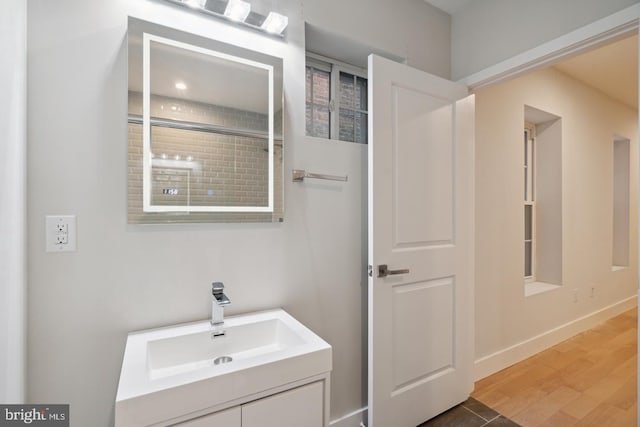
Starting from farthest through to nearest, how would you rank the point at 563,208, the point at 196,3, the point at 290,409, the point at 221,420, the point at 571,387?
the point at 563,208 → the point at 571,387 → the point at 196,3 → the point at 290,409 → the point at 221,420

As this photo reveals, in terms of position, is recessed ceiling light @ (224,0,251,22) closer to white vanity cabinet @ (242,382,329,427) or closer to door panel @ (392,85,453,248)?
door panel @ (392,85,453,248)

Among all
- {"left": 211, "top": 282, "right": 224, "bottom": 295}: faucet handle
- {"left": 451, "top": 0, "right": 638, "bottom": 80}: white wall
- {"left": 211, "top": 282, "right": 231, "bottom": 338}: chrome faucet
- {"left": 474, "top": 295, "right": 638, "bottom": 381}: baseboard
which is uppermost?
{"left": 451, "top": 0, "right": 638, "bottom": 80}: white wall

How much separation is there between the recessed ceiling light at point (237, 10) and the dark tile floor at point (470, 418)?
2.36 m

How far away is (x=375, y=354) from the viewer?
159 cm

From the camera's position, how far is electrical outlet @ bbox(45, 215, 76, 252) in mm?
1064

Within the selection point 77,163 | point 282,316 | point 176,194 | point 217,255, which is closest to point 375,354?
point 282,316

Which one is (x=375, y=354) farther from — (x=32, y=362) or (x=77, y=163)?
(x=77, y=163)

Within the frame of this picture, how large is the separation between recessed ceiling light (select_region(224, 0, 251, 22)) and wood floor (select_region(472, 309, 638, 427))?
2659 mm

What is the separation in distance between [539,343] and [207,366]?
298cm

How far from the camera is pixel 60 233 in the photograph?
3.54 feet

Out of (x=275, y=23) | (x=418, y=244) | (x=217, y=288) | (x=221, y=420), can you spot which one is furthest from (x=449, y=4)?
(x=221, y=420)

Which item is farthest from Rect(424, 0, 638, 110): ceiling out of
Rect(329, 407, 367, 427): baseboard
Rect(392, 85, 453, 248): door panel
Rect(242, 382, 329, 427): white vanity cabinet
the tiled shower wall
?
Rect(329, 407, 367, 427): baseboard

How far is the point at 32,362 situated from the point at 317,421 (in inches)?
39.0

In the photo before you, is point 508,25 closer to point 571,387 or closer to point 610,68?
point 610,68
